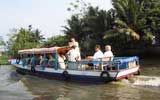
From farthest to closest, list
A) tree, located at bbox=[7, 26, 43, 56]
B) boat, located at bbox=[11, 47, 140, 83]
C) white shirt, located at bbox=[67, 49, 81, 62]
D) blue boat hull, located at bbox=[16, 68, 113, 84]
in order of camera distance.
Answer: tree, located at bbox=[7, 26, 43, 56]
white shirt, located at bbox=[67, 49, 81, 62]
blue boat hull, located at bbox=[16, 68, 113, 84]
boat, located at bbox=[11, 47, 140, 83]

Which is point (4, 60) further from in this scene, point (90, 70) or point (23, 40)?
point (90, 70)

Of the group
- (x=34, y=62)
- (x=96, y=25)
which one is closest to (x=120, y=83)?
(x=34, y=62)

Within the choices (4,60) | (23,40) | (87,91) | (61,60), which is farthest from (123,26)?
(23,40)

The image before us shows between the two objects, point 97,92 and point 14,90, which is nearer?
point 97,92

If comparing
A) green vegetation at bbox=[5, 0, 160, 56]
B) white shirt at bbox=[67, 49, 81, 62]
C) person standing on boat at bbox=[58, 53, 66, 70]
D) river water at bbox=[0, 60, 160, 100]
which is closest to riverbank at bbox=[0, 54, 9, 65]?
green vegetation at bbox=[5, 0, 160, 56]

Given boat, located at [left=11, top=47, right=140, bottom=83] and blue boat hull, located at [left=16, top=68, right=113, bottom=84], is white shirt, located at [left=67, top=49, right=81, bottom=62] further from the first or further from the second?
blue boat hull, located at [left=16, top=68, right=113, bottom=84]

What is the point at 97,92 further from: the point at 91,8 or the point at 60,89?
the point at 91,8

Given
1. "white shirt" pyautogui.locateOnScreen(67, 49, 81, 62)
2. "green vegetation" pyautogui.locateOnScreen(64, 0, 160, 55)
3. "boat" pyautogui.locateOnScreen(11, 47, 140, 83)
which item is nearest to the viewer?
"boat" pyautogui.locateOnScreen(11, 47, 140, 83)

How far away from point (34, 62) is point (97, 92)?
8.89m

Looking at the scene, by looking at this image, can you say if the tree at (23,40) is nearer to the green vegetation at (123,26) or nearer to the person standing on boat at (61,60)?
the green vegetation at (123,26)

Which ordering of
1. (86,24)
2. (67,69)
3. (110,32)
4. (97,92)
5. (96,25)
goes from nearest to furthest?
(97,92)
(67,69)
(110,32)
(96,25)
(86,24)

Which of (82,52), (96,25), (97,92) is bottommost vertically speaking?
(97,92)

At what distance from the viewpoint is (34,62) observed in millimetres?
24766

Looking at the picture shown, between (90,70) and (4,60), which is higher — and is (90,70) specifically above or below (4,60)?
below
